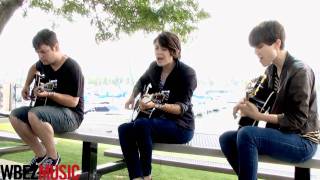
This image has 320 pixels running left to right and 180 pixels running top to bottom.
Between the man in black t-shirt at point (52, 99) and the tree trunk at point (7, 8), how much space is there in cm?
169

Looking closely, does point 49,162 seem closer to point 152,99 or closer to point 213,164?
point 152,99

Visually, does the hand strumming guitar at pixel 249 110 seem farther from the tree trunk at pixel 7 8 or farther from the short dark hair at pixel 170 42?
the tree trunk at pixel 7 8

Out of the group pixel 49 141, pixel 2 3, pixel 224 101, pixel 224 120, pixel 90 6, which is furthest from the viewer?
pixel 90 6

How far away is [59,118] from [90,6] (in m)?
2.43

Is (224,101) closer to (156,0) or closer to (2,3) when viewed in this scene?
(156,0)

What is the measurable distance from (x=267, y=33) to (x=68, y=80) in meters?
1.48

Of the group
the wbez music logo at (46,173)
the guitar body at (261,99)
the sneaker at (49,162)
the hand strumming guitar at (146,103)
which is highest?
the guitar body at (261,99)

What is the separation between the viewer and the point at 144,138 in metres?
2.29

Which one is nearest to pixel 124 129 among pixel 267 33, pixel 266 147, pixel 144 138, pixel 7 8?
pixel 144 138

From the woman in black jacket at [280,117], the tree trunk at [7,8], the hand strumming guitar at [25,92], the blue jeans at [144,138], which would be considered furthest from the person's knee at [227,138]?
the tree trunk at [7,8]

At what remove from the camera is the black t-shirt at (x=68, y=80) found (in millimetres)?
2771

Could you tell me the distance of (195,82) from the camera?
2.51 meters

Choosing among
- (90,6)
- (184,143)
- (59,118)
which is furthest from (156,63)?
(90,6)

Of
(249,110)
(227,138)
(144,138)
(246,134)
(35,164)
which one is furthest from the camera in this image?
(35,164)
